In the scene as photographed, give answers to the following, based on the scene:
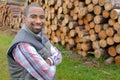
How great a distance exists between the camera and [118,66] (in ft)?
21.6

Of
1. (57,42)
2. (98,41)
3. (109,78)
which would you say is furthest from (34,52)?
(57,42)

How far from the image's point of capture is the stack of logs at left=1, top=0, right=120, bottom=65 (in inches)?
266

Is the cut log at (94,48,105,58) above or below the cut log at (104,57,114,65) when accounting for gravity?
above

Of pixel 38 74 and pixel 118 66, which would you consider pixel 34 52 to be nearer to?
pixel 38 74

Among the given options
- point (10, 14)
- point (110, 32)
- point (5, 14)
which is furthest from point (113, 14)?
point (5, 14)

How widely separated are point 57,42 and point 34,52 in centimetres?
619

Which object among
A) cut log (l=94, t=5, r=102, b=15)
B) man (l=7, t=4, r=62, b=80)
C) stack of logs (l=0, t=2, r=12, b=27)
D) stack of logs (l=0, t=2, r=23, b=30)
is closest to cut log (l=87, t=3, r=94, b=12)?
cut log (l=94, t=5, r=102, b=15)

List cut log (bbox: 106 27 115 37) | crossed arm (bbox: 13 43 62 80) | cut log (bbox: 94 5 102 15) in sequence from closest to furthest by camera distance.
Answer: crossed arm (bbox: 13 43 62 80)
cut log (bbox: 106 27 115 37)
cut log (bbox: 94 5 102 15)

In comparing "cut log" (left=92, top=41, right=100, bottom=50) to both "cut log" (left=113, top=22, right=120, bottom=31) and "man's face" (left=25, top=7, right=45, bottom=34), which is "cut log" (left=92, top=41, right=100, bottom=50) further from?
"man's face" (left=25, top=7, right=45, bottom=34)

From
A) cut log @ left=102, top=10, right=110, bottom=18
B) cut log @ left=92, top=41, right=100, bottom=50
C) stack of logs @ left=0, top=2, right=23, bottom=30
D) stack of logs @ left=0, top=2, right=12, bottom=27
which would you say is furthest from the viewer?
stack of logs @ left=0, top=2, right=12, bottom=27

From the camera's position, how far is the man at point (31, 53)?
2574mm

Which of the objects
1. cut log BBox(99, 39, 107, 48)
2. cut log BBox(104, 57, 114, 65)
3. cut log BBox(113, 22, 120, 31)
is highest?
cut log BBox(113, 22, 120, 31)

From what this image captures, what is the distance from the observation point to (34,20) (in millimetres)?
2666

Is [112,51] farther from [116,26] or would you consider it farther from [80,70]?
[80,70]
